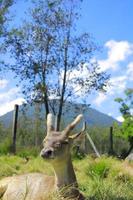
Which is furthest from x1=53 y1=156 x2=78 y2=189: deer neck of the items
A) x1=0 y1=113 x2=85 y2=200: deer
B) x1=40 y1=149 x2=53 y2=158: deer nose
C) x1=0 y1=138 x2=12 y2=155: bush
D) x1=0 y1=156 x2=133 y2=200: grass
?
x1=0 y1=138 x2=12 y2=155: bush

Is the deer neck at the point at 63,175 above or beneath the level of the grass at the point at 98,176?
above

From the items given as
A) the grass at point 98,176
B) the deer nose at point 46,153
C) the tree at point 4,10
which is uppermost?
the tree at point 4,10

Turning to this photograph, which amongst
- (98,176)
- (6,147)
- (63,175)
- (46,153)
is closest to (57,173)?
(63,175)

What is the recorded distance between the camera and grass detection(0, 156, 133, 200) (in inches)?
397

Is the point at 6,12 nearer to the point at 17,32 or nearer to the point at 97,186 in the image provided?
the point at 17,32

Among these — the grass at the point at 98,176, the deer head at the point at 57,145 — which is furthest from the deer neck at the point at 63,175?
the grass at the point at 98,176

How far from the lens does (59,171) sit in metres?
8.77

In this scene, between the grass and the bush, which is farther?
the bush

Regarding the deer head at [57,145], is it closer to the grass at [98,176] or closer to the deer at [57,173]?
the deer at [57,173]

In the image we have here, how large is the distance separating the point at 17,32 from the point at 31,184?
20.1 meters

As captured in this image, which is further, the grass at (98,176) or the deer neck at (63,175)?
the grass at (98,176)

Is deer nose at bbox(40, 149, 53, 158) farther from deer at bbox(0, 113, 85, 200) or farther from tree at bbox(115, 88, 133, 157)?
tree at bbox(115, 88, 133, 157)

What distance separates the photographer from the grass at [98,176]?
10078 millimetres

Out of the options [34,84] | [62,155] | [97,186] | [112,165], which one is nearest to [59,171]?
[62,155]
